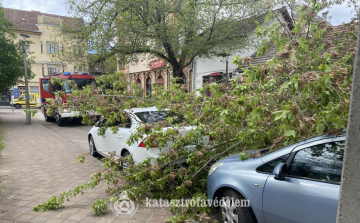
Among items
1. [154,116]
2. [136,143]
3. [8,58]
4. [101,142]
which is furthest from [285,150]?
[8,58]

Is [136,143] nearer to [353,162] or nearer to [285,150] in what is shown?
[285,150]

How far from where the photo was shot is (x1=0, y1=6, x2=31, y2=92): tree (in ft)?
46.6

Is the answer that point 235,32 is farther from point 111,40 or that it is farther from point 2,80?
point 2,80

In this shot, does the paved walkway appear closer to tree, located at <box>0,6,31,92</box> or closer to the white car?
the white car

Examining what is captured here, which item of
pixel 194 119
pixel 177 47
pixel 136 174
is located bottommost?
pixel 136 174

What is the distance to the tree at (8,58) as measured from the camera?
46.6ft

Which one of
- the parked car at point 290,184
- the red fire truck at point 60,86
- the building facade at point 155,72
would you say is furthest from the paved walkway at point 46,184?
the building facade at point 155,72

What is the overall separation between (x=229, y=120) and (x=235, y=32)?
9.27m

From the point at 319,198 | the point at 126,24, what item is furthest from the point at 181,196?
the point at 126,24

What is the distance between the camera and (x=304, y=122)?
267 centimetres

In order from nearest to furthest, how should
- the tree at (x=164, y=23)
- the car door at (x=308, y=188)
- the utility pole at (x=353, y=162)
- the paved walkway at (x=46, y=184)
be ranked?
the utility pole at (x=353, y=162) → the car door at (x=308, y=188) → the paved walkway at (x=46, y=184) → the tree at (x=164, y=23)

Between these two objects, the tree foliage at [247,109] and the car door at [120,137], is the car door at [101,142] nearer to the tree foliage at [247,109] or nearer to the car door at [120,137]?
the car door at [120,137]

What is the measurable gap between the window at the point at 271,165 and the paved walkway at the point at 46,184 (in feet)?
5.45

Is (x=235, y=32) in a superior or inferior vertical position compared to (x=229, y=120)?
superior
